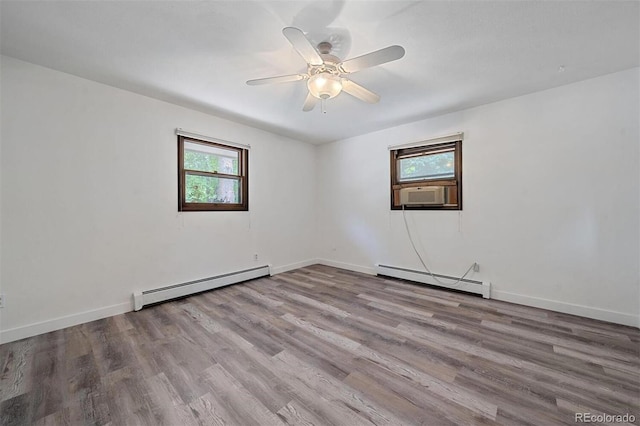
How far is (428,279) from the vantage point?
11.6ft

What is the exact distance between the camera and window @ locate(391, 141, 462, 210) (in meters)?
3.34

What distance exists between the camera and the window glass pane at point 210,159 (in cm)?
329

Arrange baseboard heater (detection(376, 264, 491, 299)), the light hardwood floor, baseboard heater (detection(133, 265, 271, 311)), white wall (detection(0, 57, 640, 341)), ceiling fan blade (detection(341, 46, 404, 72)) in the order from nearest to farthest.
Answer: the light hardwood floor, ceiling fan blade (detection(341, 46, 404, 72)), white wall (detection(0, 57, 640, 341)), baseboard heater (detection(133, 265, 271, 311)), baseboard heater (detection(376, 264, 491, 299))

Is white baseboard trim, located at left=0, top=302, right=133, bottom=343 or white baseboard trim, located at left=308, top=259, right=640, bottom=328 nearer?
white baseboard trim, located at left=0, top=302, right=133, bottom=343

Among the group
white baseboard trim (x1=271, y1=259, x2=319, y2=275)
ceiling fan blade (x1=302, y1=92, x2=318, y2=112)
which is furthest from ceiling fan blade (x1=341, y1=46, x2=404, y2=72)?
white baseboard trim (x1=271, y1=259, x2=319, y2=275)

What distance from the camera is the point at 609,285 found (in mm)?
2404

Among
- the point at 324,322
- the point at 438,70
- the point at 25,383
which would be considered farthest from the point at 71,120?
the point at 438,70

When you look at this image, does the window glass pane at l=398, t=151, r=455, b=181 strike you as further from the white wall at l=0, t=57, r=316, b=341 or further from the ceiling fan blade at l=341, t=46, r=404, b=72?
the white wall at l=0, t=57, r=316, b=341

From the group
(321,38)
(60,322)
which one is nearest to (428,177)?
(321,38)

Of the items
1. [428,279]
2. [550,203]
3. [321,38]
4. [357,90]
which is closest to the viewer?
[321,38]

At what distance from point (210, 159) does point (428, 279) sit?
3.63 meters

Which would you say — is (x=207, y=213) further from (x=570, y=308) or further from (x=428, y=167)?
(x=570, y=308)

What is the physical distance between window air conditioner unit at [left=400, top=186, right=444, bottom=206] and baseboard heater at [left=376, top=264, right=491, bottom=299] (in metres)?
1.04

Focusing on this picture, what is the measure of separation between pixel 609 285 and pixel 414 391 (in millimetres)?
2497
